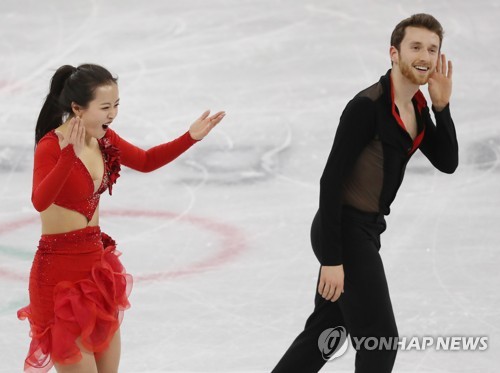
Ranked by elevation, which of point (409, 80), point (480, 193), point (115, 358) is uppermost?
point (409, 80)

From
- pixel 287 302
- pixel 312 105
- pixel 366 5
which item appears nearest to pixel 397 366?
pixel 287 302

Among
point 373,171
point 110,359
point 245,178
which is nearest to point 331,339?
point 373,171

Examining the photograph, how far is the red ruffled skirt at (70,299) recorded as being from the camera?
12.1 ft

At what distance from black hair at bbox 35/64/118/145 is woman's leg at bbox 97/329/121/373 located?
76 cm

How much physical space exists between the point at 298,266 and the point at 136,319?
105 cm

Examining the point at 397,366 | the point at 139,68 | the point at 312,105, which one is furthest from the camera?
the point at 139,68

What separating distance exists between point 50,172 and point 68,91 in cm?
37

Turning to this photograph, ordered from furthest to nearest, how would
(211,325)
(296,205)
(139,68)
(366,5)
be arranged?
(366,5)
(139,68)
(296,205)
(211,325)

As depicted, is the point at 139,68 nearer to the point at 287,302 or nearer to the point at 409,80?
the point at 287,302

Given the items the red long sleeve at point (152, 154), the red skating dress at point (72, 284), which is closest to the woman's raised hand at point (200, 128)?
the red long sleeve at point (152, 154)

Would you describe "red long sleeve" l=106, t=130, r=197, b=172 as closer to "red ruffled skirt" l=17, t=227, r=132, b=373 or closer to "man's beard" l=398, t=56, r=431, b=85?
"red ruffled skirt" l=17, t=227, r=132, b=373

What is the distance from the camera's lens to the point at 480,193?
6965 millimetres

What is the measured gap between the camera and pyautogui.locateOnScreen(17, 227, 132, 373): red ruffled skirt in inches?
145

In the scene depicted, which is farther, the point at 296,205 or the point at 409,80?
the point at 296,205
